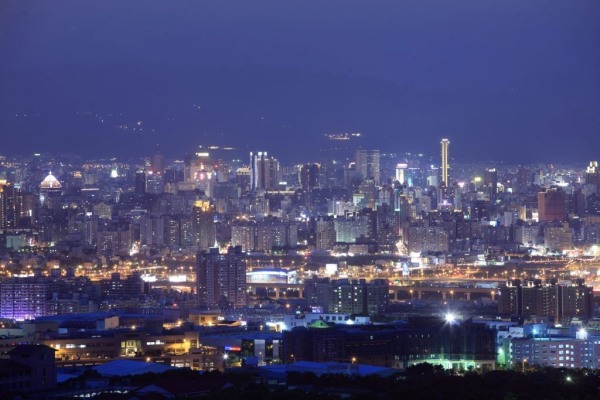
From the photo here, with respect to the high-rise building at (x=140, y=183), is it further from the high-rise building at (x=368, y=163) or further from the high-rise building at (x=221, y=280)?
the high-rise building at (x=221, y=280)

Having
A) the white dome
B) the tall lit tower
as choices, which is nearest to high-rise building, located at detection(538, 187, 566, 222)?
the tall lit tower

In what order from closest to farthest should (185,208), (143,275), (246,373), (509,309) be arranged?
(246,373)
(509,309)
(143,275)
(185,208)

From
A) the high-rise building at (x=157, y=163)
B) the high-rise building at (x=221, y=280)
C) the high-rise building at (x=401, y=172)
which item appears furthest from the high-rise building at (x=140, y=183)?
the high-rise building at (x=221, y=280)

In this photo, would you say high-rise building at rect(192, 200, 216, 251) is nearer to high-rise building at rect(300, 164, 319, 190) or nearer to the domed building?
the domed building

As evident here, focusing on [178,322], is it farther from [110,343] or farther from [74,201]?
[74,201]

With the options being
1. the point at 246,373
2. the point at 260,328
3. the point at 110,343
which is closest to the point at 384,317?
the point at 260,328

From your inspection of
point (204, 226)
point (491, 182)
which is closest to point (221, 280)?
point (204, 226)
